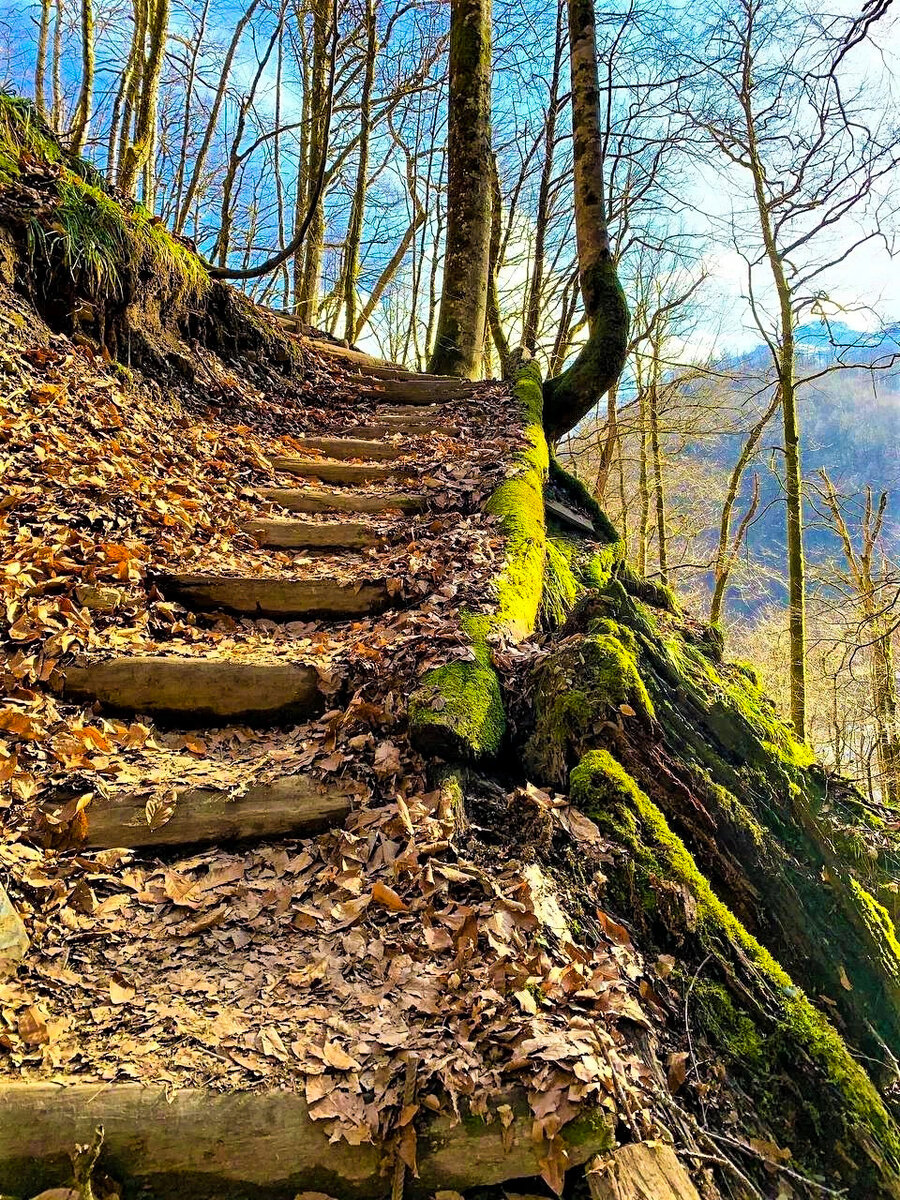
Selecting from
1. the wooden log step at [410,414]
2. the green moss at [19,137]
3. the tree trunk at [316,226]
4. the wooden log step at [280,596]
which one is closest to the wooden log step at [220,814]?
the wooden log step at [280,596]

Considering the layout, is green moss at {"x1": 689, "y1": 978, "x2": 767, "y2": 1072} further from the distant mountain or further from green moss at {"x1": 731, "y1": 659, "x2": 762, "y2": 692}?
the distant mountain

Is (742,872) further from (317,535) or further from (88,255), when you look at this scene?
(88,255)

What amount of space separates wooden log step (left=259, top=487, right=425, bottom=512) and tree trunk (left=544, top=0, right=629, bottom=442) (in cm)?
260

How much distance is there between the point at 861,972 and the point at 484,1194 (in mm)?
1518

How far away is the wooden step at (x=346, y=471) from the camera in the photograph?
15.7ft

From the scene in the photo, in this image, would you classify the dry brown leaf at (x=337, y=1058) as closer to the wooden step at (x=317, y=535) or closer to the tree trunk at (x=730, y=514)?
the wooden step at (x=317, y=535)

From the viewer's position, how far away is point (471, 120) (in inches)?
289

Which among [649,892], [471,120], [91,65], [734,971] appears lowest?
[734,971]

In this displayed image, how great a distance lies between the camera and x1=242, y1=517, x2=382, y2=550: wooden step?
3.94m

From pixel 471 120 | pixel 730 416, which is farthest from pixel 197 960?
pixel 730 416

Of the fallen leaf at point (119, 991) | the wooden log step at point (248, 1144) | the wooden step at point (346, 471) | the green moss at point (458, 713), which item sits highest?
the wooden step at point (346, 471)

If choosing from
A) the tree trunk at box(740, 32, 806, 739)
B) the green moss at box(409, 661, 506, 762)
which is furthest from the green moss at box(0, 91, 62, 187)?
the tree trunk at box(740, 32, 806, 739)

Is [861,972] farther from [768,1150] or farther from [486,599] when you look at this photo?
[486,599]

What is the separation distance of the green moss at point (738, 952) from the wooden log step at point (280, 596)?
4.99 ft
